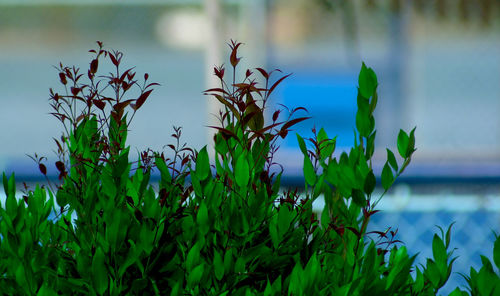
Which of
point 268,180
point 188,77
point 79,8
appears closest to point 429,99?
point 188,77

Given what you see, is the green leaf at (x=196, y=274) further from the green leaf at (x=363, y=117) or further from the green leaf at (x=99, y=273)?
the green leaf at (x=363, y=117)

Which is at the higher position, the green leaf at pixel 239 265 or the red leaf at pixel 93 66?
the red leaf at pixel 93 66

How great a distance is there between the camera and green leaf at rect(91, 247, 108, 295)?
104 centimetres

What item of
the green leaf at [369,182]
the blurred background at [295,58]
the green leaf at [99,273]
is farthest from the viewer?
the blurred background at [295,58]

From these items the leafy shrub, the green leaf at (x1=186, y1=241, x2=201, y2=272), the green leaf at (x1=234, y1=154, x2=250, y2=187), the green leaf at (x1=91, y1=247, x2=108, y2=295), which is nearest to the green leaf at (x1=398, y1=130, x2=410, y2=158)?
the leafy shrub

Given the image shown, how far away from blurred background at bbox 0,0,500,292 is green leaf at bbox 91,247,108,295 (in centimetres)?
677

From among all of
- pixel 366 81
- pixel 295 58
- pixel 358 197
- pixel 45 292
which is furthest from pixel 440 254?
pixel 295 58

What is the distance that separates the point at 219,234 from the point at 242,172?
3.7 inches

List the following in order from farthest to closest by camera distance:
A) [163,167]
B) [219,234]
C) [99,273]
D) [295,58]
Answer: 1. [295,58]
2. [163,167]
3. [219,234]
4. [99,273]

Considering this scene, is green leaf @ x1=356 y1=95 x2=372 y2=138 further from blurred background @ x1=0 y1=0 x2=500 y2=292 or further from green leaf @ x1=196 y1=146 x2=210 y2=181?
blurred background @ x1=0 y1=0 x2=500 y2=292

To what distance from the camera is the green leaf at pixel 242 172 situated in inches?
44.7

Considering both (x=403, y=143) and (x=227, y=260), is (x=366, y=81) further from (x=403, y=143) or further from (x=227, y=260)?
(x=227, y=260)

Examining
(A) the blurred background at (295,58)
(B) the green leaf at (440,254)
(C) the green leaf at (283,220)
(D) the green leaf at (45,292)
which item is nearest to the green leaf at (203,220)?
(C) the green leaf at (283,220)

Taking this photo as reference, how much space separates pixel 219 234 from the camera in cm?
114
